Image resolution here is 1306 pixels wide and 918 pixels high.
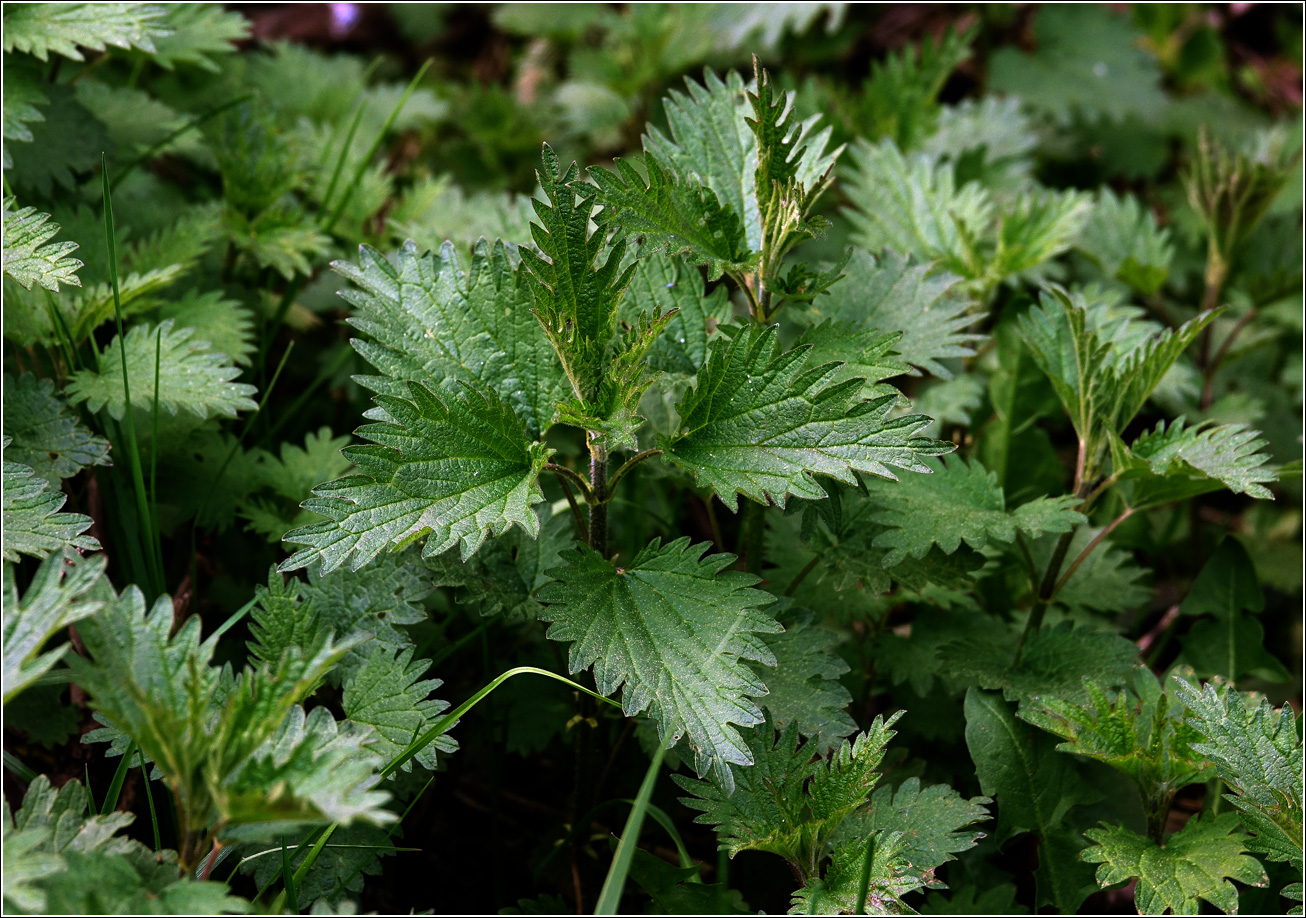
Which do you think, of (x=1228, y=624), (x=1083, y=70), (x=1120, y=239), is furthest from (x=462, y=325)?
(x=1083, y=70)

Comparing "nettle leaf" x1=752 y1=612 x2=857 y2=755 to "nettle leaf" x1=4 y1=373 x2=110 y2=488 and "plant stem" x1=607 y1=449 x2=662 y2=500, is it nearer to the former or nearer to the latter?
"plant stem" x1=607 y1=449 x2=662 y2=500

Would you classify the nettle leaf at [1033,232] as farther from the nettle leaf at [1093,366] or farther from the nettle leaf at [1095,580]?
the nettle leaf at [1095,580]

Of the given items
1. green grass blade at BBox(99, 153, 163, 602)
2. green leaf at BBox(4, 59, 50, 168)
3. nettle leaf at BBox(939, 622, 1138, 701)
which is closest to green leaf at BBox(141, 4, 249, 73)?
green leaf at BBox(4, 59, 50, 168)

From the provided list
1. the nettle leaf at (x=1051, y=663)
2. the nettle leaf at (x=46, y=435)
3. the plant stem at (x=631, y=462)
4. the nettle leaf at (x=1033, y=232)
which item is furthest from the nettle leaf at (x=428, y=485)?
the nettle leaf at (x=1033, y=232)

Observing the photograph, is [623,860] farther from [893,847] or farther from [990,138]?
[990,138]

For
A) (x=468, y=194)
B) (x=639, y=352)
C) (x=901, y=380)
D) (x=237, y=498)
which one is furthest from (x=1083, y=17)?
(x=237, y=498)

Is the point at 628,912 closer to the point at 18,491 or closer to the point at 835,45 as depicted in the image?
the point at 18,491

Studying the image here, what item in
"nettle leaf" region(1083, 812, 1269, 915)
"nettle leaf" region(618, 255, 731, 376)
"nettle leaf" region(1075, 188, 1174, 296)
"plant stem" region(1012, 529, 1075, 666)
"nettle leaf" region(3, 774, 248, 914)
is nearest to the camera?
"nettle leaf" region(3, 774, 248, 914)
